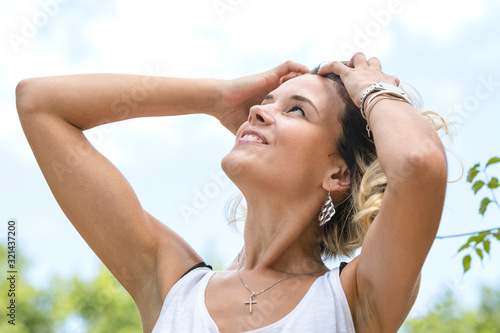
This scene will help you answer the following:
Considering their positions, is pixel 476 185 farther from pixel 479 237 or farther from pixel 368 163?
pixel 368 163

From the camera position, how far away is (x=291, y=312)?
6.32ft

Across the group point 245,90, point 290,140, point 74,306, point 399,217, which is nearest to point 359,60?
point 290,140

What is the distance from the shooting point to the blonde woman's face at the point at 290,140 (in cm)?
215

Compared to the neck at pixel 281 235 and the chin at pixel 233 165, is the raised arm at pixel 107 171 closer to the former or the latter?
the neck at pixel 281 235

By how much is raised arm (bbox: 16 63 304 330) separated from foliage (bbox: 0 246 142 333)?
1119cm

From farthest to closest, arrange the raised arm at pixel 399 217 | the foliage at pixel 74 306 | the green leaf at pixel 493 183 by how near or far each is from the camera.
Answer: the foliage at pixel 74 306 → the green leaf at pixel 493 183 → the raised arm at pixel 399 217

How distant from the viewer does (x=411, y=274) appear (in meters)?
1.73

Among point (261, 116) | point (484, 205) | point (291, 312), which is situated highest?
point (261, 116)

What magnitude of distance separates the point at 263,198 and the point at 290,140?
0.77 ft

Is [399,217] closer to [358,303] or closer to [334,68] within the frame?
[358,303]

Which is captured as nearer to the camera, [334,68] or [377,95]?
[377,95]

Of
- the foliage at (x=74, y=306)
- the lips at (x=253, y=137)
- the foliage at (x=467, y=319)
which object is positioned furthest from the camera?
the foliage at (x=467, y=319)

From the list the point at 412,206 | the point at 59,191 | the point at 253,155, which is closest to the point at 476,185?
the point at 412,206

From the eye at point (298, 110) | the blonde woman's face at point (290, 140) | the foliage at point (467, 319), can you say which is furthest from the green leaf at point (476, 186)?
the foliage at point (467, 319)
